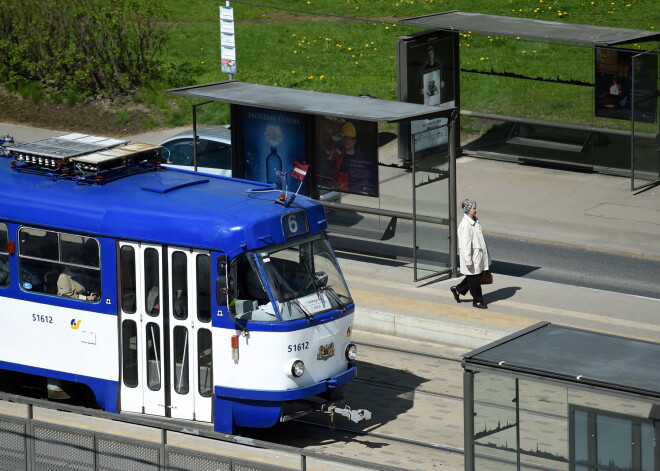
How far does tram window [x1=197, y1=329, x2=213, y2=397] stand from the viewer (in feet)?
44.2

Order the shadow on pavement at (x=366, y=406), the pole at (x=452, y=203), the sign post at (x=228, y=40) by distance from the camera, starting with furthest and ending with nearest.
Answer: the sign post at (x=228, y=40) → the pole at (x=452, y=203) → the shadow on pavement at (x=366, y=406)

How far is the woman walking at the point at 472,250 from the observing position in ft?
57.5

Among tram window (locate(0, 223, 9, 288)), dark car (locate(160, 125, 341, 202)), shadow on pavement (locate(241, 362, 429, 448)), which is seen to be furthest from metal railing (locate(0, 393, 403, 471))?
dark car (locate(160, 125, 341, 202))

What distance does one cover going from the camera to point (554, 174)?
2623 cm

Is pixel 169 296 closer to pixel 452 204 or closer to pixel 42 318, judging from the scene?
pixel 42 318

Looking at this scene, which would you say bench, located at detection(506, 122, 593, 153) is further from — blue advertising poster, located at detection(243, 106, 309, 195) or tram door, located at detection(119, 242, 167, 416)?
tram door, located at detection(119, 242, 167, 416)

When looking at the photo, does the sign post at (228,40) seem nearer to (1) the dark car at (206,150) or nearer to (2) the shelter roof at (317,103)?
(1) the dark car at (206,150)

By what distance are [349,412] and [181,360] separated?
5.59 ft

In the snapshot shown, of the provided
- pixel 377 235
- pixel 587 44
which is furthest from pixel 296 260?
pixel 587 44

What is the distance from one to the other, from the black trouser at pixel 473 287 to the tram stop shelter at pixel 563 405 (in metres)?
6.35

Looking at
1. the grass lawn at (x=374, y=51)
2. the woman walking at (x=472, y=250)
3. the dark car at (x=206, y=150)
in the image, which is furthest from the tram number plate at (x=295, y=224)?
the grass lawn at (x=374, y=51)

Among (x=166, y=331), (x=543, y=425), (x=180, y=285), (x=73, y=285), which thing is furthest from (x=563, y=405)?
(x=73, y=285)

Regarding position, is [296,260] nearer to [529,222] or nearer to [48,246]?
[48,246]

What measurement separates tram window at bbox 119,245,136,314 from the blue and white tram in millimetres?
13
